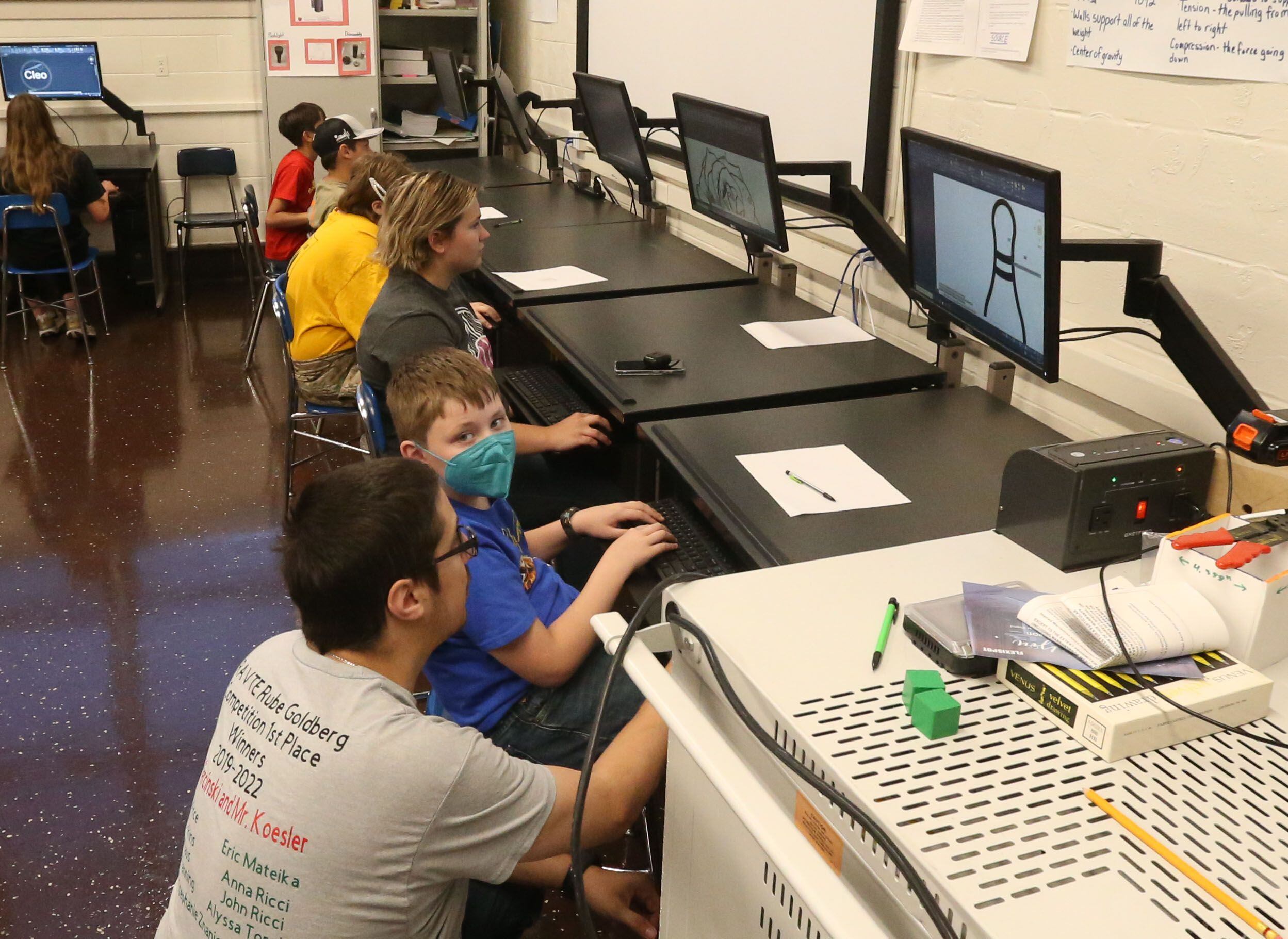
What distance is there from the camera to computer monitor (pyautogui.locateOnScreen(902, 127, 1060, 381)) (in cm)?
153

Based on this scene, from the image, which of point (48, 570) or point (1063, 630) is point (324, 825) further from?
point (48, 570)

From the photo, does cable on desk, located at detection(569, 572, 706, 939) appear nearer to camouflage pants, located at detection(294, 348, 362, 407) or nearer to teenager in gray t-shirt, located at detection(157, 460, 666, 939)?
teenager in gray t-shirt, located at detection(157, 460, 666, 939)

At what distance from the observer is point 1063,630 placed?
3.29ft

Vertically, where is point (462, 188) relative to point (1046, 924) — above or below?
above

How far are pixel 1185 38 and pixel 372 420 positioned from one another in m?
1.61

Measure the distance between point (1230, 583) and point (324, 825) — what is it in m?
0.91

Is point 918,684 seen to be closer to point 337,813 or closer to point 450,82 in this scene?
point 337,813

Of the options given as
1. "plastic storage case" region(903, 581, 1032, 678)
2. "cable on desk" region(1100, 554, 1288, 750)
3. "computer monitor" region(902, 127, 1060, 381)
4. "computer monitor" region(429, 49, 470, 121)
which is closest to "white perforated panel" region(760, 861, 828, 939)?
"plastic storage case" region(903, 581, 1032, 678)

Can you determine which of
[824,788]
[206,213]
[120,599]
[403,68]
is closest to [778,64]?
[120,599]

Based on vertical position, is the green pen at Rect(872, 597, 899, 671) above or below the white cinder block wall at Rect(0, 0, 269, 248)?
below

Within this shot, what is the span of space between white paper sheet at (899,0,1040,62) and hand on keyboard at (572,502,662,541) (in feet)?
3.76

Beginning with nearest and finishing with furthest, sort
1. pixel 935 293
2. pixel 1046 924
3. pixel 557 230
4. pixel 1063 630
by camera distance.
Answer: pixel 1046 924, pixel 1063 630, pixel 935 293, pixel 557 230

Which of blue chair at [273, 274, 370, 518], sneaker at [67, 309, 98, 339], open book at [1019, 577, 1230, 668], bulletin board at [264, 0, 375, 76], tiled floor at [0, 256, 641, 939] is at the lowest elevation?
tiled floor at [0, 256, 641, 939]

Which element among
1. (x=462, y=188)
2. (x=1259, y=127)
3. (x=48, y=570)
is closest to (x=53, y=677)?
(x=48, y=570)
